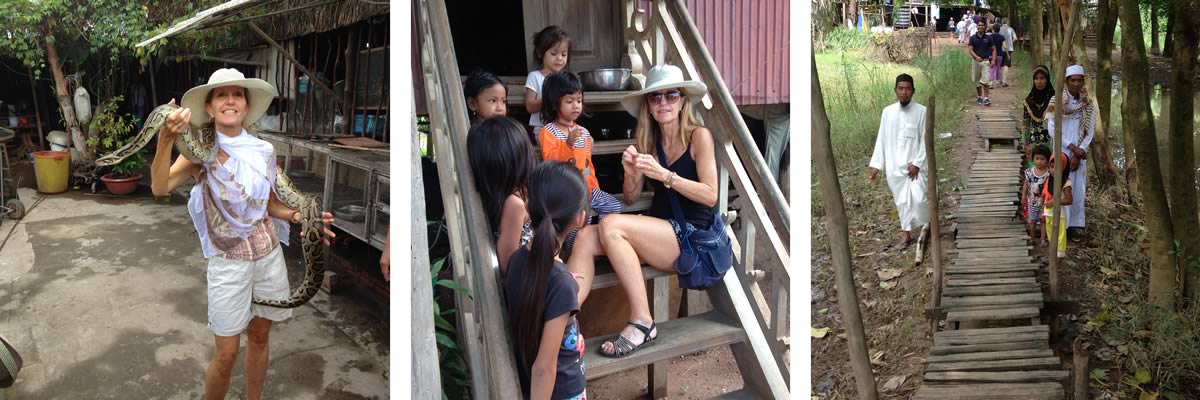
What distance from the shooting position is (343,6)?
1.61 meters

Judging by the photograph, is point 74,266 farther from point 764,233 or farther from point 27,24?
point 764,233

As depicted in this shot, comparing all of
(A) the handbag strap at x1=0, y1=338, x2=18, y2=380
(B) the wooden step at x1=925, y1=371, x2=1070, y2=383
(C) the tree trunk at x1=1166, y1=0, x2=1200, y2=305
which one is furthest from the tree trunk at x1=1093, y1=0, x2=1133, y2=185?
(A) the handbag strap at x1=0, y1=338, x2=18, y2=380

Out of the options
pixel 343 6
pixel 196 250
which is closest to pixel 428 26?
pixel 343 6

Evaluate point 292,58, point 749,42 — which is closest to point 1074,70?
point 749,42

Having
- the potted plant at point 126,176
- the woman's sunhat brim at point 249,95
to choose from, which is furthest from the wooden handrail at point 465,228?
the potted plant at point 126,176

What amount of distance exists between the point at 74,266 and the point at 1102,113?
14.5 ft

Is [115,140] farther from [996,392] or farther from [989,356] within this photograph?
[989,356]

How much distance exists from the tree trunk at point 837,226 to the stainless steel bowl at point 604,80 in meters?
0.58

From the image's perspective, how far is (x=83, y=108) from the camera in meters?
1.53

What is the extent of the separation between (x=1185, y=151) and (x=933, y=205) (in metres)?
1.00

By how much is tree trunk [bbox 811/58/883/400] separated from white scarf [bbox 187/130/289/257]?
4.12ft

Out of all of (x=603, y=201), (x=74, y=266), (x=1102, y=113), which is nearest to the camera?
(x=603, y=201)

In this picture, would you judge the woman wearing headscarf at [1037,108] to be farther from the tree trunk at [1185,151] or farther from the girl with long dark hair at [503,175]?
the girl with long dark hair at [503,175]

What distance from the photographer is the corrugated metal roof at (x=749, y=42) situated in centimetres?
215
